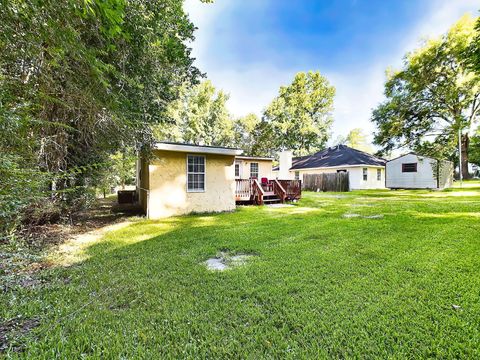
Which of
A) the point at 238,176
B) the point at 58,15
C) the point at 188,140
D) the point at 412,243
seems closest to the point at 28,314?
the point at 58,15

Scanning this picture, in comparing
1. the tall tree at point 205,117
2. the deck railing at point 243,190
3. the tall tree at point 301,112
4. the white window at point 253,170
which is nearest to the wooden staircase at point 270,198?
the deck railing at point 243,190

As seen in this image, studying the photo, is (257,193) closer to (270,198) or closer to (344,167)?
(270,198)

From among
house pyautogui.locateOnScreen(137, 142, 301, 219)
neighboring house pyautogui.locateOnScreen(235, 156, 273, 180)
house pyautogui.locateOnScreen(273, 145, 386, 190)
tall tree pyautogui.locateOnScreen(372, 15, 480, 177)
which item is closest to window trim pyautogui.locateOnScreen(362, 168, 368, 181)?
house pyautogui.locateOnScreen(273, 145, 386, 190)

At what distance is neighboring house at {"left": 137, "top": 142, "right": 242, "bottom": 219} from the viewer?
27.5ft

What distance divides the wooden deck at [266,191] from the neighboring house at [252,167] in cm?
400

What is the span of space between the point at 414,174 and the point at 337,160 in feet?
20.8

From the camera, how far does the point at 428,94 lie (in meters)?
19.4

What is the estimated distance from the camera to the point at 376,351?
188 cm

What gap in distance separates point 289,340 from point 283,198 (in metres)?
10.4

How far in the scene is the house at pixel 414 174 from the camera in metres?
19.3

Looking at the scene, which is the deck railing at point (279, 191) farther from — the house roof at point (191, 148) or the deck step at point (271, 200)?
the house roof at point (191, 148)

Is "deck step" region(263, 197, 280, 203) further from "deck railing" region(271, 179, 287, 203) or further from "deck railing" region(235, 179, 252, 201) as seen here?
"deck railing" region(235, 179, 252, 201)

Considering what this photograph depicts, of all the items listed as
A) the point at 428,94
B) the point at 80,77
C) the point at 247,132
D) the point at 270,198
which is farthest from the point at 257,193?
the point at 247,132

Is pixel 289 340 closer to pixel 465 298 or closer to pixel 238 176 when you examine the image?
pixel 465 298
